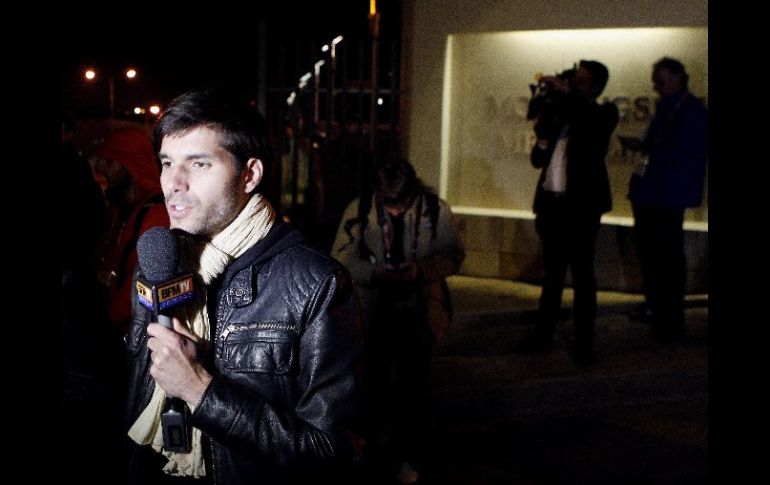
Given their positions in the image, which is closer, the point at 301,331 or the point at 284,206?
the point at 301,331

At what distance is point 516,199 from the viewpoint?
388 inches

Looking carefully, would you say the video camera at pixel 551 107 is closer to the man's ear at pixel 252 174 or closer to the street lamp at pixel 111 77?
the man's ear at pixel 252 174

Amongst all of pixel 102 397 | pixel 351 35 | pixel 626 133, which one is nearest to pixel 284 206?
pixel 351 35

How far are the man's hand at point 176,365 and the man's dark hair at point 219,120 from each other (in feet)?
1.53

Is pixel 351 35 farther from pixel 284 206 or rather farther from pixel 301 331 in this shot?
pixel 301 331

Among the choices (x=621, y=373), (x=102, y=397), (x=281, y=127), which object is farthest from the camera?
(x=281, y=127)

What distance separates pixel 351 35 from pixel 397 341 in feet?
15.0

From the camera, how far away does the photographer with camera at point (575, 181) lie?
6.81 metres

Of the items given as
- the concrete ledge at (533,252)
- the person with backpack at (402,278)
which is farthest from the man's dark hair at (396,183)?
the concrete ledge at (533,252)

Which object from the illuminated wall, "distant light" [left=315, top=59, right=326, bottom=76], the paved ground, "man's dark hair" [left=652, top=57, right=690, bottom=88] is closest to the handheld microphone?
the paved ground

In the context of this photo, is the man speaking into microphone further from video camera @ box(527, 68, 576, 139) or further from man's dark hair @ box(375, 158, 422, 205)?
video camera @ box(527, 68, 576, 139)

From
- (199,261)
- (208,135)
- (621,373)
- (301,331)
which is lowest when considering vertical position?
(621,373)

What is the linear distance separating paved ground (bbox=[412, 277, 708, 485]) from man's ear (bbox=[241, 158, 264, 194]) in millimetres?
3610

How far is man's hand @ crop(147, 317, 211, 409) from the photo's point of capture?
83.8 inches
